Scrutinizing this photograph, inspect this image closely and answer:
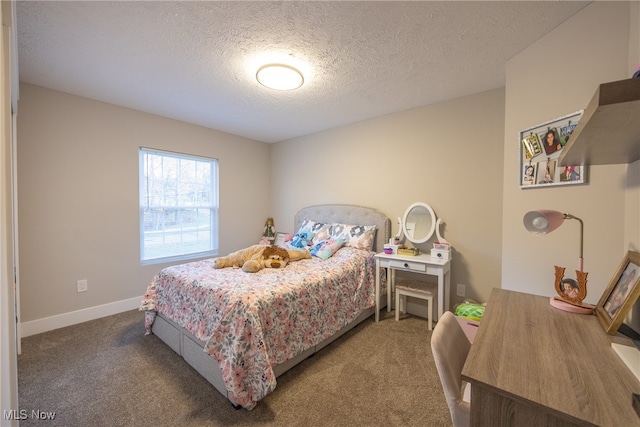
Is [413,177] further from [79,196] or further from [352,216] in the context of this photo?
[79,196]

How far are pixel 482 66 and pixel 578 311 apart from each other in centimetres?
192

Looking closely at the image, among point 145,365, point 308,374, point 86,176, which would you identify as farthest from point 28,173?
point 308,374

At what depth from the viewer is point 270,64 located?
1964 millimetres

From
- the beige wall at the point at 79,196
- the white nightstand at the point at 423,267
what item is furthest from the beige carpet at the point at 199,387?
the beige wall at the point at 79,196

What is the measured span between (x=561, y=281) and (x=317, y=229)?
8.28 feet

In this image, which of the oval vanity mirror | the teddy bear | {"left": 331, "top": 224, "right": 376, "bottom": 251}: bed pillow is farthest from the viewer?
{"left": 331, "top": 224, "right": 376, "bottom": 251}: bed pillow

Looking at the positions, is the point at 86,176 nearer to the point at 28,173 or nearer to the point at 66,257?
the point at 28,173

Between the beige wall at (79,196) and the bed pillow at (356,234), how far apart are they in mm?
2350

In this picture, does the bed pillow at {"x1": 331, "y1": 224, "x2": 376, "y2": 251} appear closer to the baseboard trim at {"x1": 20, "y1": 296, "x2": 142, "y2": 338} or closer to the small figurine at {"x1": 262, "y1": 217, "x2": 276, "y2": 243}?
the small figurine at {"x1": 262, "y1": 217, "x2": 276, "y2": 243}

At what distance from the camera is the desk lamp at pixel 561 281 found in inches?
42.2

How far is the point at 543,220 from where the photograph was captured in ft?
3.58

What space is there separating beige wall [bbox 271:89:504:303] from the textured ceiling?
0.28m

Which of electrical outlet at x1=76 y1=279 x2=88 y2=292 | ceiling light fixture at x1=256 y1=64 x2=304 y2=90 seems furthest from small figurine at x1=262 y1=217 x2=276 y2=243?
ceiling light fixture at x1=256 y1=64 x2=304 y2=90

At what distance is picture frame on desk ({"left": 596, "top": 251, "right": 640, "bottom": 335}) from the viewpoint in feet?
2.78
